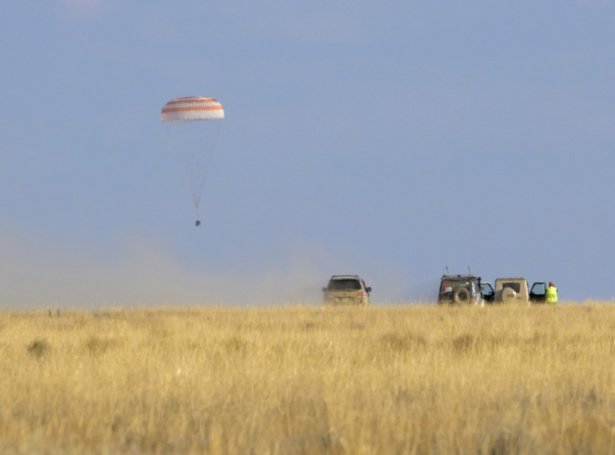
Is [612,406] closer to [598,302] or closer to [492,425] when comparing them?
[492,425]

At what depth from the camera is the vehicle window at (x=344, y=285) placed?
4356 cm

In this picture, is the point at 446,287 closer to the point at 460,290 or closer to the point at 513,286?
the point at 460,290

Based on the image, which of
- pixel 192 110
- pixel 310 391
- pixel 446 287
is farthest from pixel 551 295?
pixel 310 391

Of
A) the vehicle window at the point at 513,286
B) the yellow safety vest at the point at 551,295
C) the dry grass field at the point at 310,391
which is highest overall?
the vehicle window at the point at 513,286

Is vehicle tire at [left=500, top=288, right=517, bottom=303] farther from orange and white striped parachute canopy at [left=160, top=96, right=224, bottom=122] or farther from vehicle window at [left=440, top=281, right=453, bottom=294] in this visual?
orange and white striped parachute canopy at [left=160, top=96, right=224, bottom=122]

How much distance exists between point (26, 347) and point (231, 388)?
10.3m

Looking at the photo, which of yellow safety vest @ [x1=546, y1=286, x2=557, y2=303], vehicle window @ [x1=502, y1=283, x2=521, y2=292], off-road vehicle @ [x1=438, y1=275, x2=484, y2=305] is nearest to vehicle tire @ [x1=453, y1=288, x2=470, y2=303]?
off-road vehicle @ [x1=438, y1=275, x2=484, y2=305]

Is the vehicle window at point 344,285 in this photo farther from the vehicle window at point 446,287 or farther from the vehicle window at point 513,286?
the vehicle window at point 513,286

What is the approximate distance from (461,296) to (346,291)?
139 inches


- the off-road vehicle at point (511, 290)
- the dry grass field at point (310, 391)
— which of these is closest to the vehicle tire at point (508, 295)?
the off-road vehicle at point (511, 290)

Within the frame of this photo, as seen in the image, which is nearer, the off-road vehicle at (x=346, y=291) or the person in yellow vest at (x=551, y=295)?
the off-road vehicle at (x=346, y=291)

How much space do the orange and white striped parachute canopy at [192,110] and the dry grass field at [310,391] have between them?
15214 mm

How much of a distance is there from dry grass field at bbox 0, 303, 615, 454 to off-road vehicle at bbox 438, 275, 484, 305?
14.5 metres

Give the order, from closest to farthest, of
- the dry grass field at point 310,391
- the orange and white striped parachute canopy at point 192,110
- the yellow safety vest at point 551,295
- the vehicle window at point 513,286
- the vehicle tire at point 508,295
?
the dry grass field at point 310,391
the orange and white striped parachute canopy at point 192,110
the vehicle tire at point 508,295
the vehicle window at point 513,286
the yellow safety vest at point 551,295
